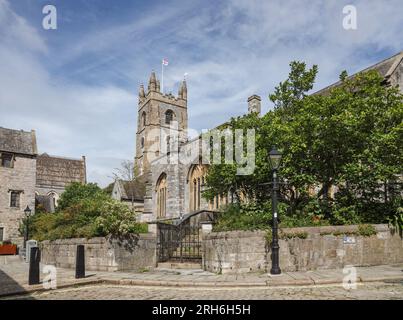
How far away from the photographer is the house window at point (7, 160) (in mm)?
34125

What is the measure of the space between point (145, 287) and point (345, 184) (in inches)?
365

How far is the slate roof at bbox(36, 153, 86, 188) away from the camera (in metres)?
53.7

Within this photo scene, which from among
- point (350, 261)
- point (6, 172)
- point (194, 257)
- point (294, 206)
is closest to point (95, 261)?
point (194, 257)

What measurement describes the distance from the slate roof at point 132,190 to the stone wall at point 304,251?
31.6 meters

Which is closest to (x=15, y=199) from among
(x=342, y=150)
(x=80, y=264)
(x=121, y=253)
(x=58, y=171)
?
(x=58, y=171)

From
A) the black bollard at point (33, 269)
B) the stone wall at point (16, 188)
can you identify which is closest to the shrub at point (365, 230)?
the black bollard at point (33, 269)

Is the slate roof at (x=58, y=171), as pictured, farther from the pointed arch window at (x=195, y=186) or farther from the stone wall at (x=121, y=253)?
the stone wall at (x=121, y=253)

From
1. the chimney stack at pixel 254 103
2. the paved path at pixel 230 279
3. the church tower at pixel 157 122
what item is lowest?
the paved path at pixel 230 279

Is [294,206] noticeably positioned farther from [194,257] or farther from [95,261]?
[95,261]

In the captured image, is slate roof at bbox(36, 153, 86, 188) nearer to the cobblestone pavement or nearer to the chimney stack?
the chimney stack

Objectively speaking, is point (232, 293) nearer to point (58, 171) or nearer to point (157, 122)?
point (58, 171)

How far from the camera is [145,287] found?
35.8ft

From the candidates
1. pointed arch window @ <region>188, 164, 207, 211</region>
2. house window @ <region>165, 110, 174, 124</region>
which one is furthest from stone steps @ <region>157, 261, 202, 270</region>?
house window @ <region>165, 110, 174, 124</region>

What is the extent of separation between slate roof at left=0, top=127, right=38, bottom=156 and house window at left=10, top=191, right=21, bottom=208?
12.7ft
